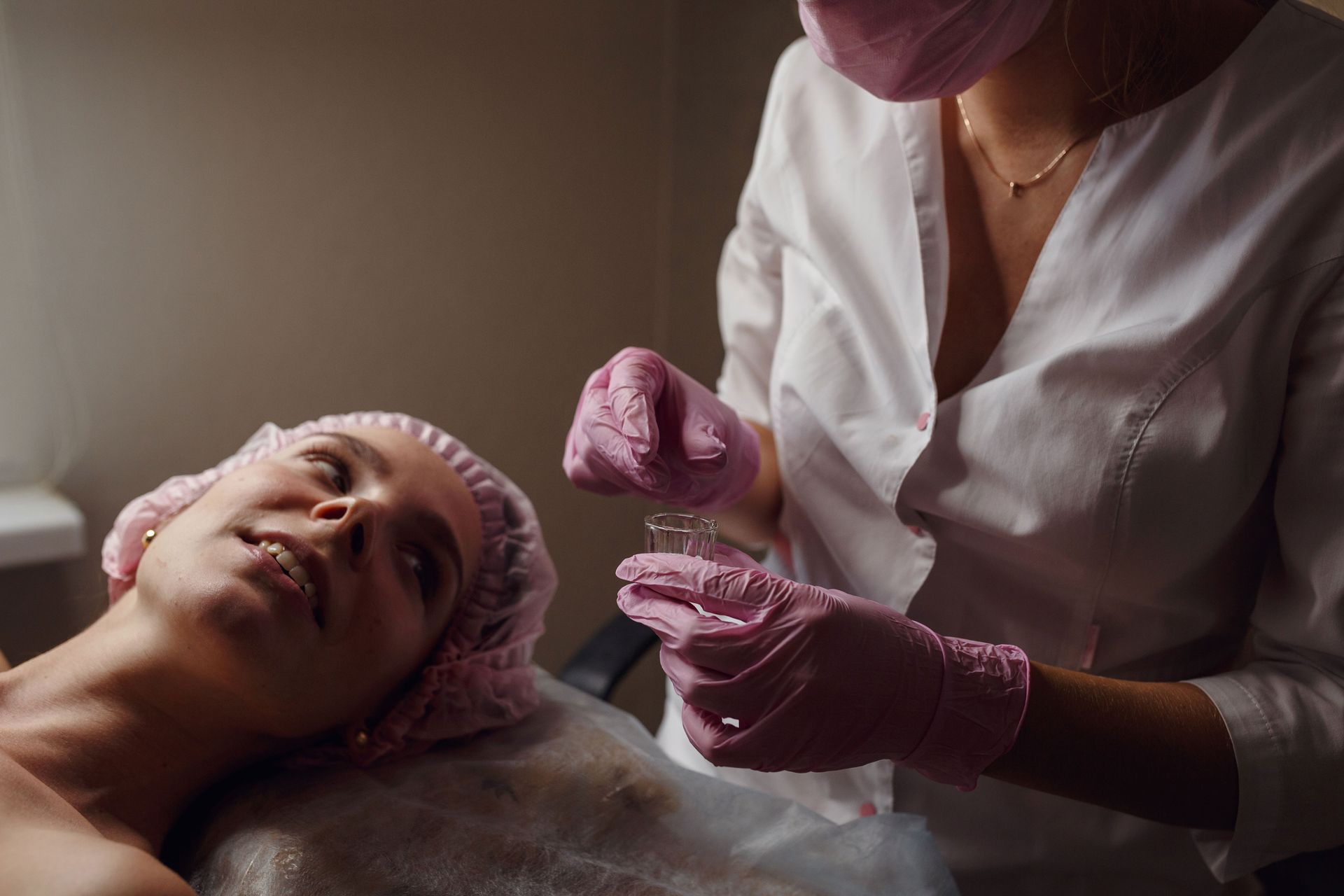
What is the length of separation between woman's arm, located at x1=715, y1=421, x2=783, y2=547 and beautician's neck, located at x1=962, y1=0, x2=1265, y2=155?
21.9 inches

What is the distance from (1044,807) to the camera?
4.14 ft

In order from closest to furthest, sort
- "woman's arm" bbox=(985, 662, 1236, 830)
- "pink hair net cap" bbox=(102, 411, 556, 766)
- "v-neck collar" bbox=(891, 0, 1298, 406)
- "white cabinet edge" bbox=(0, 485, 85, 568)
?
"woman's arm" bbox=(985, 662, 1236, 830), "v-neck collar" bbox=(891, 0, 1298, 406), "pink hair net cap" bbox=(102, 411, 556, 766), "white cabinet edge" bbox=(0, 485, 85, 568)

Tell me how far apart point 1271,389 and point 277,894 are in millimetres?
1191

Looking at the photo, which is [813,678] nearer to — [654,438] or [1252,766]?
[654,438]

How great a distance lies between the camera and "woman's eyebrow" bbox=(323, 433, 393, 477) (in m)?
1.40

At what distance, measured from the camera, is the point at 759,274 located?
1.54 m

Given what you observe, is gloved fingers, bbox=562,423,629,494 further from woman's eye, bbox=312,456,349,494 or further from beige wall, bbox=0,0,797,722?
beige wall, bbox=0,0,797,722

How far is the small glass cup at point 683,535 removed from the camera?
40.4 inches

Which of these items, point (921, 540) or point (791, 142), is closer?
point (921, 540)

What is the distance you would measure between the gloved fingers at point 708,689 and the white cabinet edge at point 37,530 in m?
1.23

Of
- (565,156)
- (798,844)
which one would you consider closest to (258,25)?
(565,156)

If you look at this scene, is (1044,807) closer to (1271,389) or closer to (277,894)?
(1271,389)

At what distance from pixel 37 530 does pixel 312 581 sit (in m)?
0.71

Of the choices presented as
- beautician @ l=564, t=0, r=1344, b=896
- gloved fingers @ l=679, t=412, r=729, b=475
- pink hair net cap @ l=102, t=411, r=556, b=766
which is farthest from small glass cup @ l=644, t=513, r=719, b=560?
pink hair net cap @ l=102, t=411, r=556, b=766
